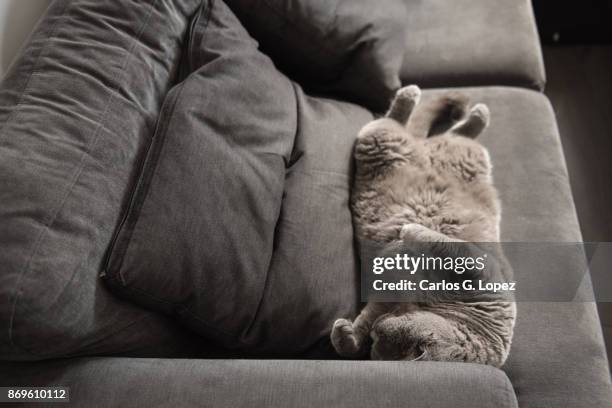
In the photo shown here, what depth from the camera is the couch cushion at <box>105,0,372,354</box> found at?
0.86m

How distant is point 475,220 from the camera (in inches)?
44.6

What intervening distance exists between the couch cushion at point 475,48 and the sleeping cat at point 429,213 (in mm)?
211

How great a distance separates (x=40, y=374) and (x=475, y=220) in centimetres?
92

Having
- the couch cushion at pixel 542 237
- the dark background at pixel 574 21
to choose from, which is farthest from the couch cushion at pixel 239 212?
the dark background at pixel 574 21

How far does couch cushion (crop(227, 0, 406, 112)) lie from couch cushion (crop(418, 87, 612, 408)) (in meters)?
0.21

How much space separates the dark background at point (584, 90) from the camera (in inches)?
71.1

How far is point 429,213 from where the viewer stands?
3.80 ft

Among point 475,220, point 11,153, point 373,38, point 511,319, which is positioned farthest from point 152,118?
point 511,319

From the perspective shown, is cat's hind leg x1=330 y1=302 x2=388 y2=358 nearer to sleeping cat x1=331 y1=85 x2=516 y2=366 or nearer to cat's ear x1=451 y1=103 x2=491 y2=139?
sleeping cat x1=331 y1=85 x2=516 y2=366

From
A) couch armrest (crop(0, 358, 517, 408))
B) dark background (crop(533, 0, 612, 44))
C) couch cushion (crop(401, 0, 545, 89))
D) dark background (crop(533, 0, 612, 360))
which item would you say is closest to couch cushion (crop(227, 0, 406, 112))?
couch cushion (crop(401, 0, 545, 89))

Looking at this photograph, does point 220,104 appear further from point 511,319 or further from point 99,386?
point 511,319

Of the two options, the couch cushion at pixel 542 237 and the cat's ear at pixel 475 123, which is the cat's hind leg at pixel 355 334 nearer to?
the couch cushion at pixel 542 237

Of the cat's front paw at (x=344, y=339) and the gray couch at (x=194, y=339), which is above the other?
the gray couch at (x=194, y=339)

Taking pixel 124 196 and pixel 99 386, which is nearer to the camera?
pixel 99 386
